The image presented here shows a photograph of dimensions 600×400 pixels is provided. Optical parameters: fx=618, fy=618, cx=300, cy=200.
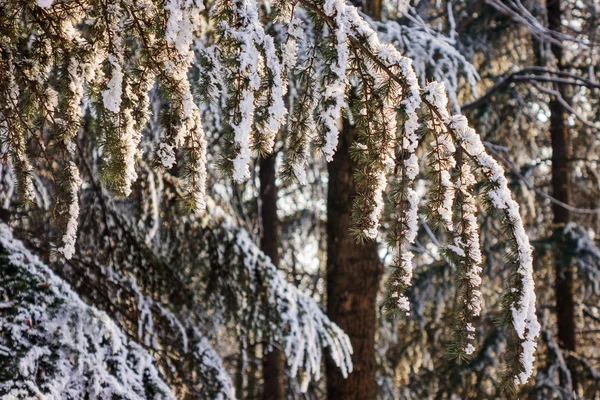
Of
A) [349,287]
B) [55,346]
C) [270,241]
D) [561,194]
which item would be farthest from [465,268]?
[561,194]

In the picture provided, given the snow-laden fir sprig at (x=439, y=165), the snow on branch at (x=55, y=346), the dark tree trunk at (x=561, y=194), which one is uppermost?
the dark tree trunk at (x=561, y=194)

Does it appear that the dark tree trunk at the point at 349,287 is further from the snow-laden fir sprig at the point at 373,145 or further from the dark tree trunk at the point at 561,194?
the dark tree trunk at the point at 561,194

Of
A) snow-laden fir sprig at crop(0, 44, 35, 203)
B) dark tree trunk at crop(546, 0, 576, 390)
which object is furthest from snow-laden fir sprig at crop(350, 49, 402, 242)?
dark tree trunk at crop(546, 0, 576, 390)

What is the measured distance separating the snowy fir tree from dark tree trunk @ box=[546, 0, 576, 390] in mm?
24

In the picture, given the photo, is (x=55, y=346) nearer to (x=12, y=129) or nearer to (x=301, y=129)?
(x=12, y=129)

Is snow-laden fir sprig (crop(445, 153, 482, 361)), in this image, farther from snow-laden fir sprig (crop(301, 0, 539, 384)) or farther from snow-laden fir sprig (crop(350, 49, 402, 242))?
snow-laden fir sprig (crop(350, 49, 402, 242))

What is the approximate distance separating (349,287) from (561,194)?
12.2ft

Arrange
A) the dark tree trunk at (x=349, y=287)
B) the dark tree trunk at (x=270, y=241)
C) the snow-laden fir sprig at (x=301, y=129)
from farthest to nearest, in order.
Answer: the dark tree trunk at (x=270, y=241), the dark tree trunk at (x=349, y=287), the snow-laden fir sprig at (x=301, y=129)

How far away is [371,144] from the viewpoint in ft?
5.90

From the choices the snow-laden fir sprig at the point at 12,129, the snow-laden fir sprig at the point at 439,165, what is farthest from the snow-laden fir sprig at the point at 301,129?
the snow-laden fir sprig at the point at 12,129

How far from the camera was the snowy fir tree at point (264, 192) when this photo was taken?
68.1 inches

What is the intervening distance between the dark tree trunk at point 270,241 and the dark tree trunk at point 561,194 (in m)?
3.12

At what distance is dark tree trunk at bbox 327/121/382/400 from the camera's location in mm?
4531

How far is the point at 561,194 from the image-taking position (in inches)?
279
